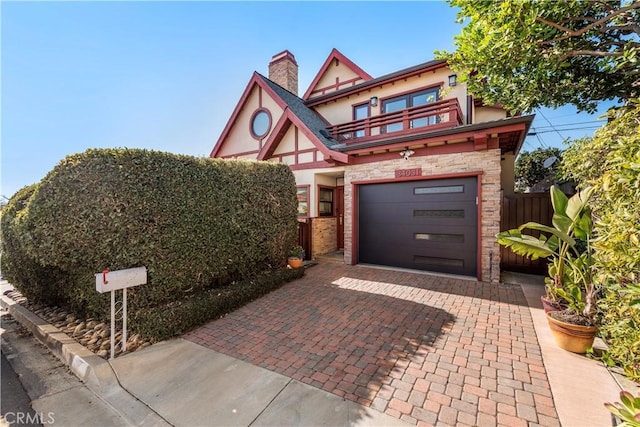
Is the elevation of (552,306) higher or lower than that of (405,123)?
lower

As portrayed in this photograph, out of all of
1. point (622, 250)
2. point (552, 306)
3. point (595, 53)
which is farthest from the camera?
point (552, 306)

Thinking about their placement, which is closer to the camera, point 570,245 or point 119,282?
point 119,282

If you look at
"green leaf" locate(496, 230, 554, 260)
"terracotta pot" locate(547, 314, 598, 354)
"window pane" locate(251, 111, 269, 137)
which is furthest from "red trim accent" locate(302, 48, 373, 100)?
"terracotta pot" locate(547, 314, 598, 354)

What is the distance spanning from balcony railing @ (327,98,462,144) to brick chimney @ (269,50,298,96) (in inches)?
194

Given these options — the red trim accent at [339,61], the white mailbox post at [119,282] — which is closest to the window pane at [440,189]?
the white mailbox post at [119,282]

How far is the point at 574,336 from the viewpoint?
3182mm

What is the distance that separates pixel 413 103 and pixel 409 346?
9066 millimetres

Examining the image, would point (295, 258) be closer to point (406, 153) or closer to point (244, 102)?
point (406, 153)

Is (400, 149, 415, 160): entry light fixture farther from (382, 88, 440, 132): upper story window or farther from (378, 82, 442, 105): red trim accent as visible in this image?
(378, 82, 442, 105): red trim accent

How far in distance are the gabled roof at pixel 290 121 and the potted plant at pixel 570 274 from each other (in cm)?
556

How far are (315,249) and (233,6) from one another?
7.93 m

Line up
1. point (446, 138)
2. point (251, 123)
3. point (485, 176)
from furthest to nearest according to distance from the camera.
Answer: point (251, 123) < point (446, 138) < point (485, 176)

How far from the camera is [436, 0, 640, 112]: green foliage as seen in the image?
3.40m

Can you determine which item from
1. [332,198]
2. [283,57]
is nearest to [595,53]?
[332,198]
